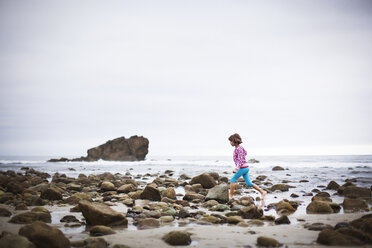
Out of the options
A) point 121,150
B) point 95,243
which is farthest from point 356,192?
point 121,150

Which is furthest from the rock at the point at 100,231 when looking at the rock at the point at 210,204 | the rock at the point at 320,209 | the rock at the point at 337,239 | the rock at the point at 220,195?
the rock at the point at 320,209

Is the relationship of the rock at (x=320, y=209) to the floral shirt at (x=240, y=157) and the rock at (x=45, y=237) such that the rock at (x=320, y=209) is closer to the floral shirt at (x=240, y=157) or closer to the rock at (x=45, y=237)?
the floral shirt at (x=240, y=157)

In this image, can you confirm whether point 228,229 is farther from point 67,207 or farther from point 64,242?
point 67,207

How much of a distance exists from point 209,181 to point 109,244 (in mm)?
9245

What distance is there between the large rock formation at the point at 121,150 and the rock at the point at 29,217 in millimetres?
72438

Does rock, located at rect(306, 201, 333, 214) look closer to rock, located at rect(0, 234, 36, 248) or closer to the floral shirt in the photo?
the floral shirt

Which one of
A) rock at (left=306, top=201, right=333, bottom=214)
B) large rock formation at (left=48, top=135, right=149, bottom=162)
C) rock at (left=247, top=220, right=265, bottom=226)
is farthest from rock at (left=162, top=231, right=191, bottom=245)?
large rock formation at (left=48, top=135, right=149, bottom=162)

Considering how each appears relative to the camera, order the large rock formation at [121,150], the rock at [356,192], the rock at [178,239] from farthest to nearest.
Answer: the large rock formation at [121,150], the rock at [356,192], the rock at [178,239]

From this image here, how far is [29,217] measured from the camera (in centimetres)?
536

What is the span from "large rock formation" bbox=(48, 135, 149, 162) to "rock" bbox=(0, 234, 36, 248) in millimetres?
74640

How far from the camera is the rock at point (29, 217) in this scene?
5.18m

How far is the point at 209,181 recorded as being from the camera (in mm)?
12828

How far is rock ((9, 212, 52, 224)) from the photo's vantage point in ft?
17.0

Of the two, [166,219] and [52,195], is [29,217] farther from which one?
[52,195]
